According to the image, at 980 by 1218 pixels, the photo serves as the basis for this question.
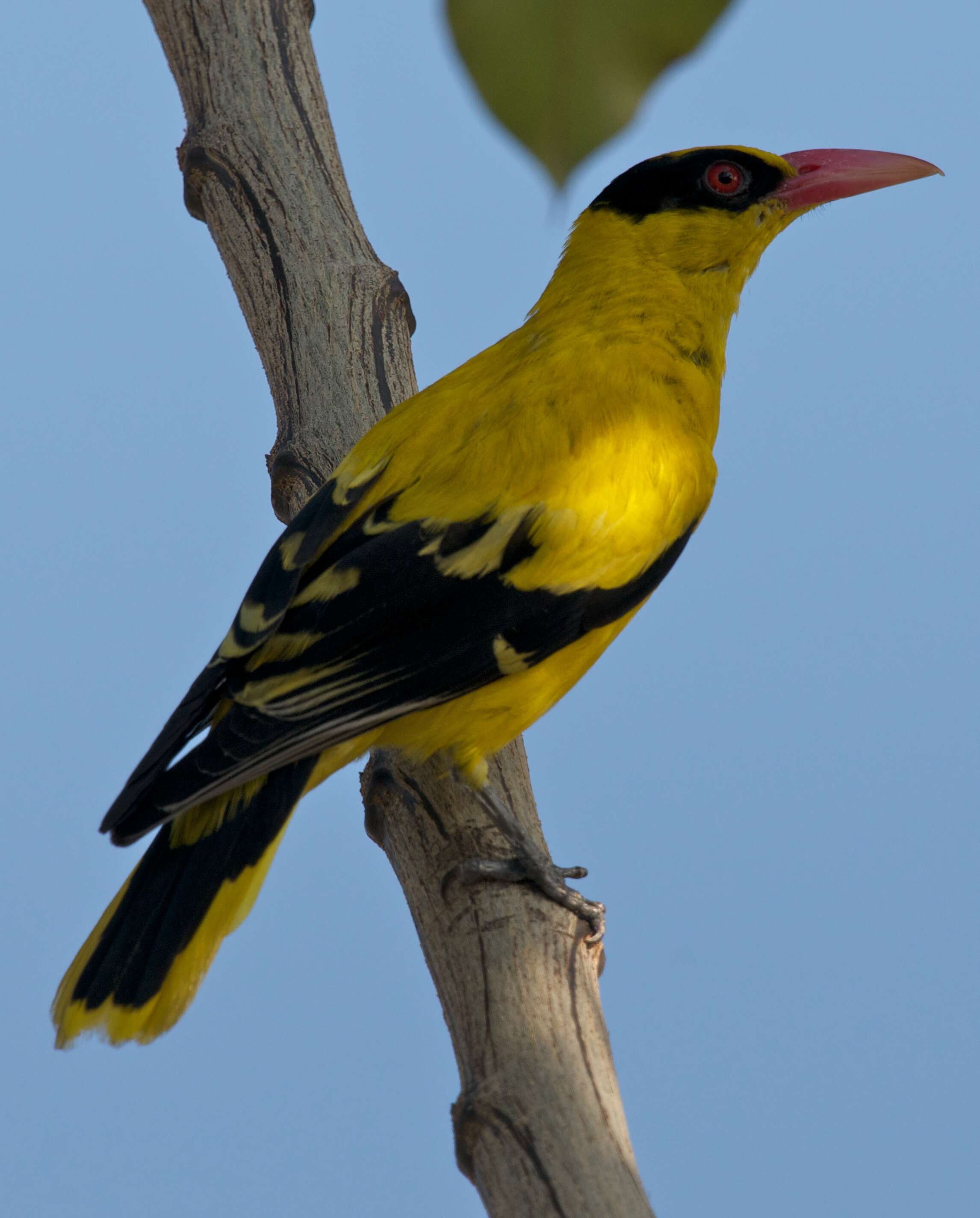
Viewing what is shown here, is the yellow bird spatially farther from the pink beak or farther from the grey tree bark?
the pink beak

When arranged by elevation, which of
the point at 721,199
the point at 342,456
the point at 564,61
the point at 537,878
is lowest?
the point at 564,61

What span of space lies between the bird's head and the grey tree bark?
72 centimetres

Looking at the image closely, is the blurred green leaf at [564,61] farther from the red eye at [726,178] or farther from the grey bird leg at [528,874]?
the red eye at [726,178]

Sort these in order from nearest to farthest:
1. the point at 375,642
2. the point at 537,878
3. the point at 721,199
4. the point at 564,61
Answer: the point at 564,61
the point at 375,642
the point at 537,878
the point at 721,199

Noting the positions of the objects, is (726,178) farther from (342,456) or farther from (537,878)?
(537,878)

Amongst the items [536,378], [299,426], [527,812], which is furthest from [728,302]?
[527,812]

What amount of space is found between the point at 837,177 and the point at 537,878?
2.13 m

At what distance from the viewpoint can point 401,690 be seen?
241 cm

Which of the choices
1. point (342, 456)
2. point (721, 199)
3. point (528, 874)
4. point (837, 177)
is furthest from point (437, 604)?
point (837, 177)

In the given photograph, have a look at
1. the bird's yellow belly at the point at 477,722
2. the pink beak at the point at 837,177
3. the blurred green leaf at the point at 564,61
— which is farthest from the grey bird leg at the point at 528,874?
the blurred green leaf at the point at 564,61

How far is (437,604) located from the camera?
8.24ft

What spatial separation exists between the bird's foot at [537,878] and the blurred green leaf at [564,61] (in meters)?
2.14

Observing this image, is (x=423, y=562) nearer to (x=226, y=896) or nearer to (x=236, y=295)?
(x=226, y=896)

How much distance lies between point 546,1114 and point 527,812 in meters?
1.00
